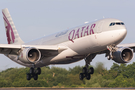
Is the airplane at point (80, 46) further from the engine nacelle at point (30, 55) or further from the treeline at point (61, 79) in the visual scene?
the treeline at point (61, 79)

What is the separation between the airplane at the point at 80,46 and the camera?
27.6 meters

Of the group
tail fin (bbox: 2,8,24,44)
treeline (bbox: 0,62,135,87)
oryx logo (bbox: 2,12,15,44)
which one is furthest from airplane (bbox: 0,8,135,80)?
oryx logo (bbox: 2,12,15,44)

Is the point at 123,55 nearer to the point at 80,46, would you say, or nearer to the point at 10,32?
the point at 80,46

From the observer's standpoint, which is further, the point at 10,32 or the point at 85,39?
the point at 10,32

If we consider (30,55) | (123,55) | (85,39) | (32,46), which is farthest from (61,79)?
(85,39)

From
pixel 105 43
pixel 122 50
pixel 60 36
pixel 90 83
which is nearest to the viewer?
pixel 105 43

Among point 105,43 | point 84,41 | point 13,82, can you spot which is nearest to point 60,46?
point 84,41

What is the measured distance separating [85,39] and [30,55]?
6.66 meters

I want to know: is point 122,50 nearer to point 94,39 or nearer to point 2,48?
point 94,39

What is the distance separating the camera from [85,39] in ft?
95.7

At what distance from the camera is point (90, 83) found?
40.0 meters

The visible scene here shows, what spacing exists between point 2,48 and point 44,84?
419 inches

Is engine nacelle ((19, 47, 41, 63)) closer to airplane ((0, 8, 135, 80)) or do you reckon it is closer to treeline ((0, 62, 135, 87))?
airplane ((0, 8, 135, 80))

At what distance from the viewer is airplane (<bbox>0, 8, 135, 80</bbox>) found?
90.6ft
